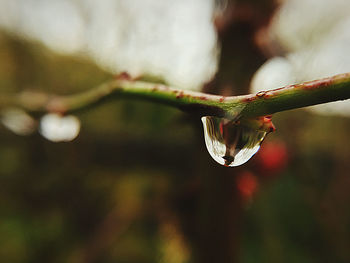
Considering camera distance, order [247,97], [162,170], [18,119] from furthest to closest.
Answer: [162,170] < [18,119] < [247,97]

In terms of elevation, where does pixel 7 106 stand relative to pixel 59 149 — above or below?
below

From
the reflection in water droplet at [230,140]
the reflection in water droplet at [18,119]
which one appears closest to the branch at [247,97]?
the reflection in water droplet at [230,140]

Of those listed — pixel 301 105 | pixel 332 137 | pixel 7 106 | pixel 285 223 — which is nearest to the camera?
pixel 301 105

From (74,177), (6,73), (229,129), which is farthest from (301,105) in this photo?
(6,73)

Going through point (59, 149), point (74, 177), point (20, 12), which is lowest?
point (74, 177)

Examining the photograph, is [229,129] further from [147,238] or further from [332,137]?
[332,137]

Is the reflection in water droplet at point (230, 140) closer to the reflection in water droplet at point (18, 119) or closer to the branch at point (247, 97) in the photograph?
the branch at point (247, 97)

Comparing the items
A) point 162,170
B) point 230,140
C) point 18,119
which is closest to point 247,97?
point 230,140

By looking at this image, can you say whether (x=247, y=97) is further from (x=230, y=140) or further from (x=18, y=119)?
(x=18, y=119)

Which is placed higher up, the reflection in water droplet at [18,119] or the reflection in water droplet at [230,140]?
the reflection in water droplet at [18,119]
